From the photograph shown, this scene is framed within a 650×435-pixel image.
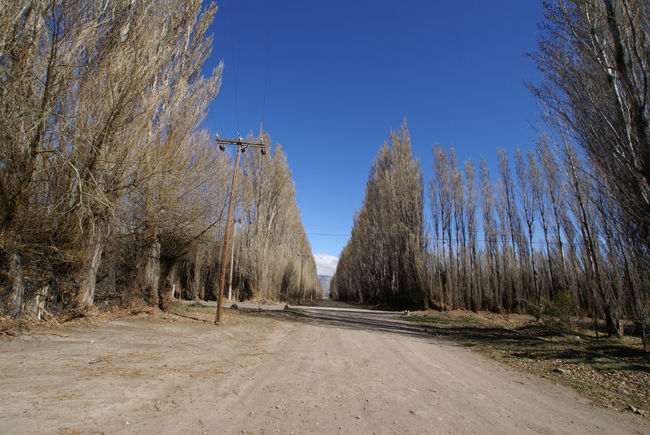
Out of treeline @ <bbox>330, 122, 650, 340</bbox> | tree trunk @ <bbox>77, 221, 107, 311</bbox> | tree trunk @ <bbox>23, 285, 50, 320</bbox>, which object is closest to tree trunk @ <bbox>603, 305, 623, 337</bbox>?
treeline @ <bbox>330, 122, 650, 340</bbox>

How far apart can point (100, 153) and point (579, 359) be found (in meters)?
10.7

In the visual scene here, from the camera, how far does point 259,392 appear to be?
11.8 feet

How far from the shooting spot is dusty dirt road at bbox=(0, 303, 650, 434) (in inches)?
106

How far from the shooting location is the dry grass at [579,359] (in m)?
4.11

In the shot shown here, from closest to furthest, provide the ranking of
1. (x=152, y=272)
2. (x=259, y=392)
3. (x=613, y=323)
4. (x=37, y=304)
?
(x=259, y=392)
(x=37, y=304)
(x=613, y=323)
(x=152, y=272)

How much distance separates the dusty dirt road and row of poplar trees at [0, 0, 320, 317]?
1664mm

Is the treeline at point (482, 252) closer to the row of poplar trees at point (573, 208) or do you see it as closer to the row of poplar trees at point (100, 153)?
the row of poplar trees at point (573, 208)

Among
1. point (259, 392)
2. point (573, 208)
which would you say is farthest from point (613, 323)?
point (259, 392)

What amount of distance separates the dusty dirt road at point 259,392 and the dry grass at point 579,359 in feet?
1.78

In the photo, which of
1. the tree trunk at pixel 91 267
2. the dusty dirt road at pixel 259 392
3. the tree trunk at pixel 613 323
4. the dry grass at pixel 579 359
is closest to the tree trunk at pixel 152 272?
the tree trunk at pixel 91 267

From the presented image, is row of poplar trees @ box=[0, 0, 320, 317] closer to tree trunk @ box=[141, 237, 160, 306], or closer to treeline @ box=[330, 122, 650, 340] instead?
tree trunk @ box=[141, 237, 160, 306]

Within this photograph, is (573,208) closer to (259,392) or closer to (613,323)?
(613,323)

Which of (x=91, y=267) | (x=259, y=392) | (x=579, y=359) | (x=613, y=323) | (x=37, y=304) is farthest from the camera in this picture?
(x=613, y=323)

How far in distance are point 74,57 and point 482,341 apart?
11.5 meters
